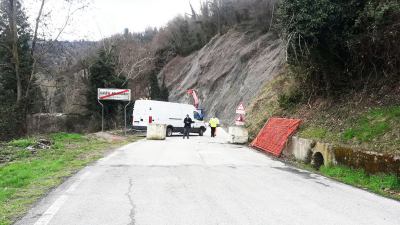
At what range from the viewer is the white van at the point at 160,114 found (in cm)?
2955

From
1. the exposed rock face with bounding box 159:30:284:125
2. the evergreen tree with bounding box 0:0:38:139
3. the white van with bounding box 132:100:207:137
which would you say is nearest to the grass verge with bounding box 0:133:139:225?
the evergreen tree with bounding box 0:0:38:139

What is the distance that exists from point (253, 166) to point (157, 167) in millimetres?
2817

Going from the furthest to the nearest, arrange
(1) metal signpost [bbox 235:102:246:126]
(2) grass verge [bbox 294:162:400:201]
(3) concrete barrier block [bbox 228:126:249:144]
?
1. (1) metal signpost [bbox 235:102:246:126]
2. (3) concrete barrier block [bbox 228:126:249:144]
3. (2) grass verge [bbox 294:162:400:201]

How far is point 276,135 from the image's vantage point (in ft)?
63.8

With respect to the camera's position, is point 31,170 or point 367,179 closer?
point 367,179

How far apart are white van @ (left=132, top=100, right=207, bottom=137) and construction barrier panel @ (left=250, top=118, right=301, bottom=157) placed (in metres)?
9.12

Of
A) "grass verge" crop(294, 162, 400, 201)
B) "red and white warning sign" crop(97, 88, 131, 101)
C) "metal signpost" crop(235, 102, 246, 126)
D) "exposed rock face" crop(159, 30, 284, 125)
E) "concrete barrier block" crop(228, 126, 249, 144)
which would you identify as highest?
"exposed rock face" crop(159, 30, 284, 125)

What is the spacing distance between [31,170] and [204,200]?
5.71m

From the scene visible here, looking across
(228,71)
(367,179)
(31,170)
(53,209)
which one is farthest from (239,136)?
(228,71)

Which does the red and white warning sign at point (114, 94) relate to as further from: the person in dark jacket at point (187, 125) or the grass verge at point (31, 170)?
the grass verge at point (31, 170)

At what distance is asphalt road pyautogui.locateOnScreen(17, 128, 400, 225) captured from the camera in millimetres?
6551

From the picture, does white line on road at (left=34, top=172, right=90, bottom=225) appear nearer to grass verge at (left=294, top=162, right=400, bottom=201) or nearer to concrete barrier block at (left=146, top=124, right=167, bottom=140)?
grass verge at (left=294, top=162, right=400, bottom=201)

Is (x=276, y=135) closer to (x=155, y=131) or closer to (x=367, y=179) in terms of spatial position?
(x=367, y=179)

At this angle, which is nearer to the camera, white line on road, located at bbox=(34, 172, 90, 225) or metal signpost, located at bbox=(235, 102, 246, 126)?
white line on road, located at bbox=(34, 172, 90, 225)
